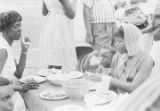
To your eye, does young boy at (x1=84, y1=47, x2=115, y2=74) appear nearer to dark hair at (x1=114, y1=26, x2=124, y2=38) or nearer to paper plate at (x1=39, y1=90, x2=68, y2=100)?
dark hair at (x1=114, y1=26, x2=124, y2=38)

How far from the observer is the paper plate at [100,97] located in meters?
1.91

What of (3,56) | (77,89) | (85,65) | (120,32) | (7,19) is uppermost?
Result: (7,19)

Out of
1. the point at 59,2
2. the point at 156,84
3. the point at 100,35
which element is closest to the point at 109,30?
the point at 100,35

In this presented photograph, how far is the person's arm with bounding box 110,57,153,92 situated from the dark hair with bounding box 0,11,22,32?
96cm

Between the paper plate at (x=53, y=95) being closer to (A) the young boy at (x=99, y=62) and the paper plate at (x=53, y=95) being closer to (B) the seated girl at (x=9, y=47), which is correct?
(B) the seated girl at (x=9, y=47)

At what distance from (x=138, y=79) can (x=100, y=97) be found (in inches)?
21.3

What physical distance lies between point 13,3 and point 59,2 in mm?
7644

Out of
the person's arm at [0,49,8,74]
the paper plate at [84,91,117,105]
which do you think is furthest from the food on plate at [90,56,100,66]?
the paper plate at [84,91,117,105]

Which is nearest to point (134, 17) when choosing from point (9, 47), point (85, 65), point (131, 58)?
point (85, 65)

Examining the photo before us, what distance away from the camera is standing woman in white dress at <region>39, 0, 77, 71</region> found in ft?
12.2

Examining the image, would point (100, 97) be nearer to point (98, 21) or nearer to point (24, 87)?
point (24, 87)

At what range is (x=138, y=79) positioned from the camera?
95.9 inches

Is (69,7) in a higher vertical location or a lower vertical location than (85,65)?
higher

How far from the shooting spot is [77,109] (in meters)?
1.75
